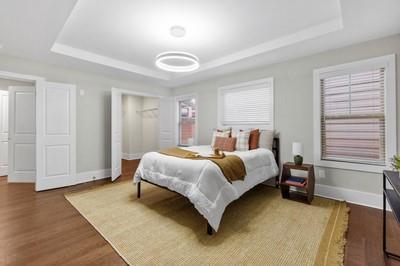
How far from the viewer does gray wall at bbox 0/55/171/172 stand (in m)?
3.94

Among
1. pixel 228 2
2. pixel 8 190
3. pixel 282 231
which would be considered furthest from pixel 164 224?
pixel 8 190

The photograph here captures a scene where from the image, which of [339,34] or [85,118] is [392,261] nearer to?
[339,34]

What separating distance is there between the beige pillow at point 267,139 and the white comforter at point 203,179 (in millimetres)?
476

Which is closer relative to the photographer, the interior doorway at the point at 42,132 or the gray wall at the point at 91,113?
the interior doorway at the point at 42,132

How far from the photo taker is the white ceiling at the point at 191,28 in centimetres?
217

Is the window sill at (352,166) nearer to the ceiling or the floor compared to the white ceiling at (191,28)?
nearer to the floor

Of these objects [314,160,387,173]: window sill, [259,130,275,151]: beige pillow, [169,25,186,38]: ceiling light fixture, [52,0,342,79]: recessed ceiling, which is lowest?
[314,160,387,173]: window sill

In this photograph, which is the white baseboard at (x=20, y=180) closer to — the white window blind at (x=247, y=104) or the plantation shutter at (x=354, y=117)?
the white window blind at (x=247, y=104)

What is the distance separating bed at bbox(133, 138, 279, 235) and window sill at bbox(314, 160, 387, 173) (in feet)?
2.90

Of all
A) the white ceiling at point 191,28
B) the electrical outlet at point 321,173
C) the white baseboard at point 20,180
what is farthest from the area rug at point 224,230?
the white ceiling at point 191,28

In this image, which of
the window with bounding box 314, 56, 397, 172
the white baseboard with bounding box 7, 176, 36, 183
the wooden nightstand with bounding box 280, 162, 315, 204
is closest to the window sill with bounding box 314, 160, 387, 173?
the window with bounding box 314, 56, 397, 172

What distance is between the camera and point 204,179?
82.7 inches

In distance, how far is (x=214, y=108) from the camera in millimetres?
4766

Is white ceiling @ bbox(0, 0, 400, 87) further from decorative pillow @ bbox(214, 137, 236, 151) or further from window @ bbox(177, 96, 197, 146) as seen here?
window @ bbox(177, 96, 197, 146)
